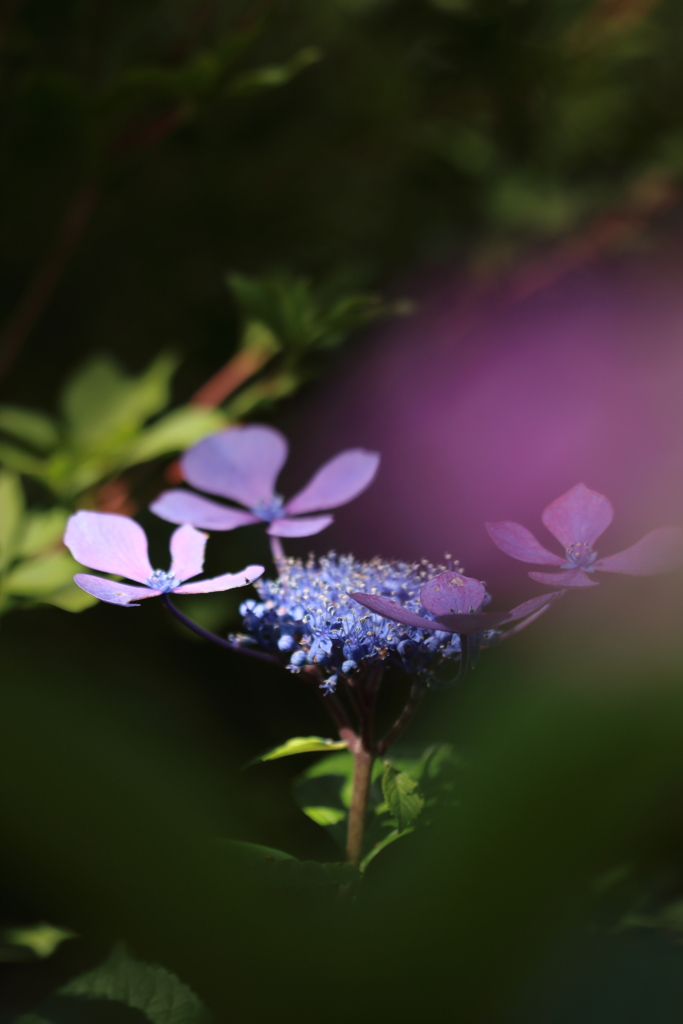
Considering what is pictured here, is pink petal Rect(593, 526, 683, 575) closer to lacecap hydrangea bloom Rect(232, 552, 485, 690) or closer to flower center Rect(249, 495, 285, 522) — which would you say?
lacecap hydrangea bloom Rect(232, 552, 485, 690)

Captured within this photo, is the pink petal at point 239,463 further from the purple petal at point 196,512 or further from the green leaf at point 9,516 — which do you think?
the green leaf at point 9,516

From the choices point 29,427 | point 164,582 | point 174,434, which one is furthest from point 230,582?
point 29,427

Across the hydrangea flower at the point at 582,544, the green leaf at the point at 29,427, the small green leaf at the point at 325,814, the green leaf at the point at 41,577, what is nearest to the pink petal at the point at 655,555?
the hydrangea flower at the point at 582,544

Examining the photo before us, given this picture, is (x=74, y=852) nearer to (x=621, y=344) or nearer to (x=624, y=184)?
(x=621, y=344)

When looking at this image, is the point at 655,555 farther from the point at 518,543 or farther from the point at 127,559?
the point at 127,559

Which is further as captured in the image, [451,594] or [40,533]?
[40,533]

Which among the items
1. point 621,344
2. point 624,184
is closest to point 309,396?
point 621,344
